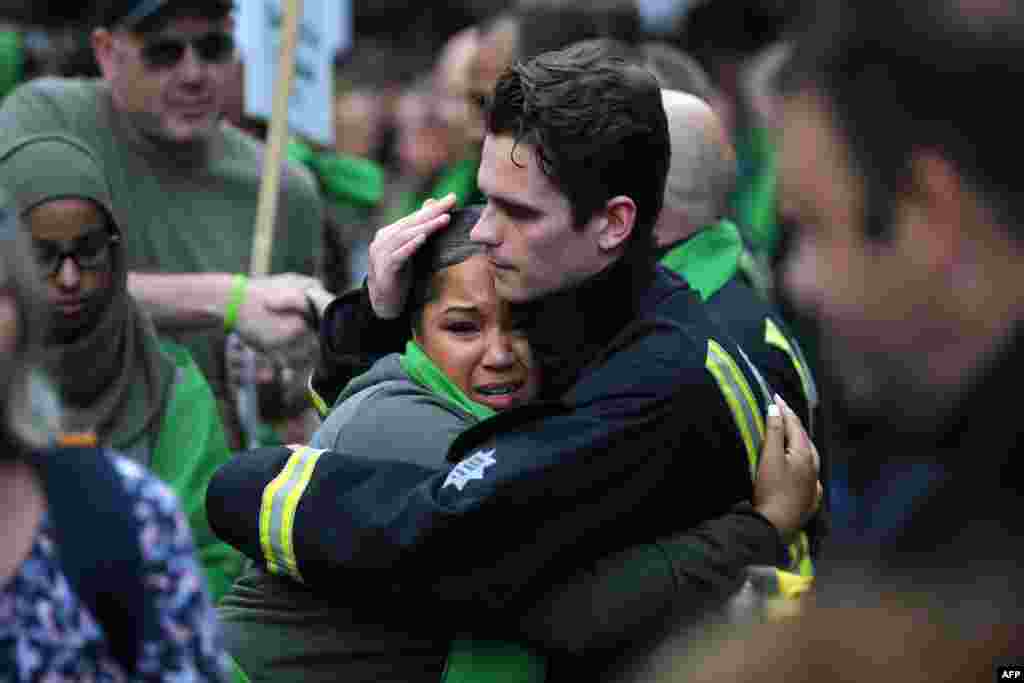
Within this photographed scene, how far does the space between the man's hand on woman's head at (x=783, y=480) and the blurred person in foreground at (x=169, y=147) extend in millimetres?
2216

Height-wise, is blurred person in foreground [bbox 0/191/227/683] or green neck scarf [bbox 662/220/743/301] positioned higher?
blurred person in foreground [bbox 0/191/227/683]

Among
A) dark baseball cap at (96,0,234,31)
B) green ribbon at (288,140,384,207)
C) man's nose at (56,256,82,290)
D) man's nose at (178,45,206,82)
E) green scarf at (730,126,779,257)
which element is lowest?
green scarf at (730,126,779,257)

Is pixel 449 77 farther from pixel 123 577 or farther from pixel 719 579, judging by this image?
pixel 123 577

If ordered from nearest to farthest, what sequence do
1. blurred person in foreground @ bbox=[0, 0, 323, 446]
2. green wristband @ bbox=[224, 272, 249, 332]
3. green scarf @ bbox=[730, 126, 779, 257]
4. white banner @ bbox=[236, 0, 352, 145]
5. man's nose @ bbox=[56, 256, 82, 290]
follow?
man's nose @ bbox=[56, 256, 82, 290] → green wristband @ bbox=[224, 272, 249, 332] → blurred person in foreground @ bbox=[0, 0, 323, 446] → white banner @ bbox=[236, 0, 352, 145] → green scarf @ bbox=[730, 126, 779, 257]

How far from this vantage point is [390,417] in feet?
9.84

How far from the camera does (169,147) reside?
5.27 meters

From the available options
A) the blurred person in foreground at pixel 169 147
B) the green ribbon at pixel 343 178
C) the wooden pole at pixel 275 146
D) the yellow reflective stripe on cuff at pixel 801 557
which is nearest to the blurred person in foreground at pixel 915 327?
the yellow reflective stripe on cuff at pixel 801 557

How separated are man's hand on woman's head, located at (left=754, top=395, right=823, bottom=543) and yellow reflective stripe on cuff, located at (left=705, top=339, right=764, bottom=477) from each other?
0.02 metres

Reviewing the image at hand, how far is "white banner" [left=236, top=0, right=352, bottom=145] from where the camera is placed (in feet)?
18.6

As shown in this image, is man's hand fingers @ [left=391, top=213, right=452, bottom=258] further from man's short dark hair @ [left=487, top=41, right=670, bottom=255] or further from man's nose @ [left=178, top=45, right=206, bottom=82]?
man's nose @ [left=178, top=45, right=206, bottom=82]

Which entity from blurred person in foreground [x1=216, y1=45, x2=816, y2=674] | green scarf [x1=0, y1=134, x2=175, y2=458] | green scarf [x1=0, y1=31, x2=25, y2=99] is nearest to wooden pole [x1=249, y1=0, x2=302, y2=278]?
green scarf [x1=0, y1=134, x2=175, y2=458]

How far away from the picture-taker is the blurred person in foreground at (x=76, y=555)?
6.68 feet

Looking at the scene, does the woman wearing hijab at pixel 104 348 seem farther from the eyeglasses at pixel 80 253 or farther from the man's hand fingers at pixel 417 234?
the man's hand fingers at pixel 417 234

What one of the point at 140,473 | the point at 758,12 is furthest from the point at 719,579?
the point at 758,12
